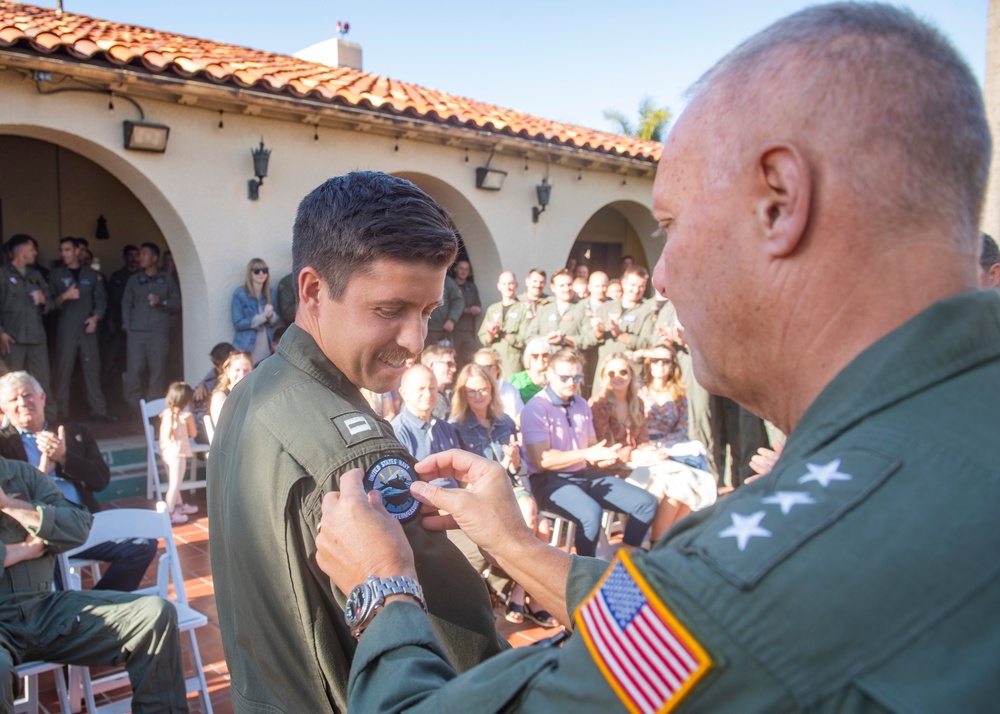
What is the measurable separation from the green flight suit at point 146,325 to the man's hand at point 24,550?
5.63m

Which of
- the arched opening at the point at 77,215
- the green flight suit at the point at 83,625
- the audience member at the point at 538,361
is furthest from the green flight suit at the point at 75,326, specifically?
the green flight suit at the point at 83,625

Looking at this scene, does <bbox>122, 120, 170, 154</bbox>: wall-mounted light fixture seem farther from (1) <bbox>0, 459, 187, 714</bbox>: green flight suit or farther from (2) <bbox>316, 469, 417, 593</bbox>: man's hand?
(2) <bbox>316, 469, 417, 593</bbox>: man's hand

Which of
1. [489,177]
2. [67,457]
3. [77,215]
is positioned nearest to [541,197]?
[489,177]

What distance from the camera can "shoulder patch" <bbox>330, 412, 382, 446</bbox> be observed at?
135 cm

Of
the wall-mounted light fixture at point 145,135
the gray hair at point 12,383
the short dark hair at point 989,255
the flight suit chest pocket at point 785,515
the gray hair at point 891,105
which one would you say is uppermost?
the wall-mounted light fixture at point 145,135

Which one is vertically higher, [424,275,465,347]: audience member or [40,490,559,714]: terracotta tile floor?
[424,275,465,347]: audience member

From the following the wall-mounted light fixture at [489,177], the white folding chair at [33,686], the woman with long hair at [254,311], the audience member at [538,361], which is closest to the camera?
the white folding chair at [33,686]

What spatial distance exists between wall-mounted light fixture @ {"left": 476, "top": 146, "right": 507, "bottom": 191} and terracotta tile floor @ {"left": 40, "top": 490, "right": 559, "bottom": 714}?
5201 millimetres

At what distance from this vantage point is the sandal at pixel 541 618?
473 cm

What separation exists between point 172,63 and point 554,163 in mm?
5388

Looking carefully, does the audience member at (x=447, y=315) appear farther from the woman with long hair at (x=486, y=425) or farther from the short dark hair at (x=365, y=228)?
the short dark hair at (x=365, y=228)

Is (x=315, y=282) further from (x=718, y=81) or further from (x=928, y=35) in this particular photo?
(x=928, y=35)

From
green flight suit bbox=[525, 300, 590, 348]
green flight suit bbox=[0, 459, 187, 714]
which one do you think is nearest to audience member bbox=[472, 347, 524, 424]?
green flight suit bbox=[525, 300, 590, 348]

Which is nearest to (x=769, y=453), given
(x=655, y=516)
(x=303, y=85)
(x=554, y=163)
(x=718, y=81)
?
(x=655, y=516)
